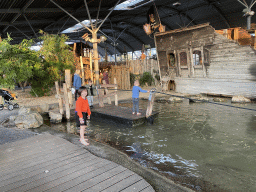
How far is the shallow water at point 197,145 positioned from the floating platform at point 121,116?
0.25m

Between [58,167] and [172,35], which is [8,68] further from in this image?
[172,35]

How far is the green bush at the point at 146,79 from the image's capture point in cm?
2009

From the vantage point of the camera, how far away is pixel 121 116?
816 centimetres

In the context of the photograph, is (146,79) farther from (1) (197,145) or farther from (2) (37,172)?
(2) (37,172)

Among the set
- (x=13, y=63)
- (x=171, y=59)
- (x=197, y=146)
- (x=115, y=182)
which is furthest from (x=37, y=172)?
(x=171, y=59)

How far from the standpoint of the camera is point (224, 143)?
5816mm

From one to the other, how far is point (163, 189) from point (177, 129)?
4311 millimetres

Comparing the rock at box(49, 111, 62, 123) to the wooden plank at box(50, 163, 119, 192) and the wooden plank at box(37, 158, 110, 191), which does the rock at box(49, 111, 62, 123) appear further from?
the wooden plank at box(50, 163, 119, 192)

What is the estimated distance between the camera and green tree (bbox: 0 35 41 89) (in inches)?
454

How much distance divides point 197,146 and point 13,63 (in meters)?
11.6

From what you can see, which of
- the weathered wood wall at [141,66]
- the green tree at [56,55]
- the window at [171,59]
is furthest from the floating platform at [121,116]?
the weathered wood wall at [141,66]

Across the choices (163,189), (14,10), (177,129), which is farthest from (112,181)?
(14,10)

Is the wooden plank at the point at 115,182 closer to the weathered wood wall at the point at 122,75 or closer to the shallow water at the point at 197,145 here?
the shallow water at the point at 197,145

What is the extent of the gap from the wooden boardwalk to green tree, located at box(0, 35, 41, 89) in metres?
8.51
